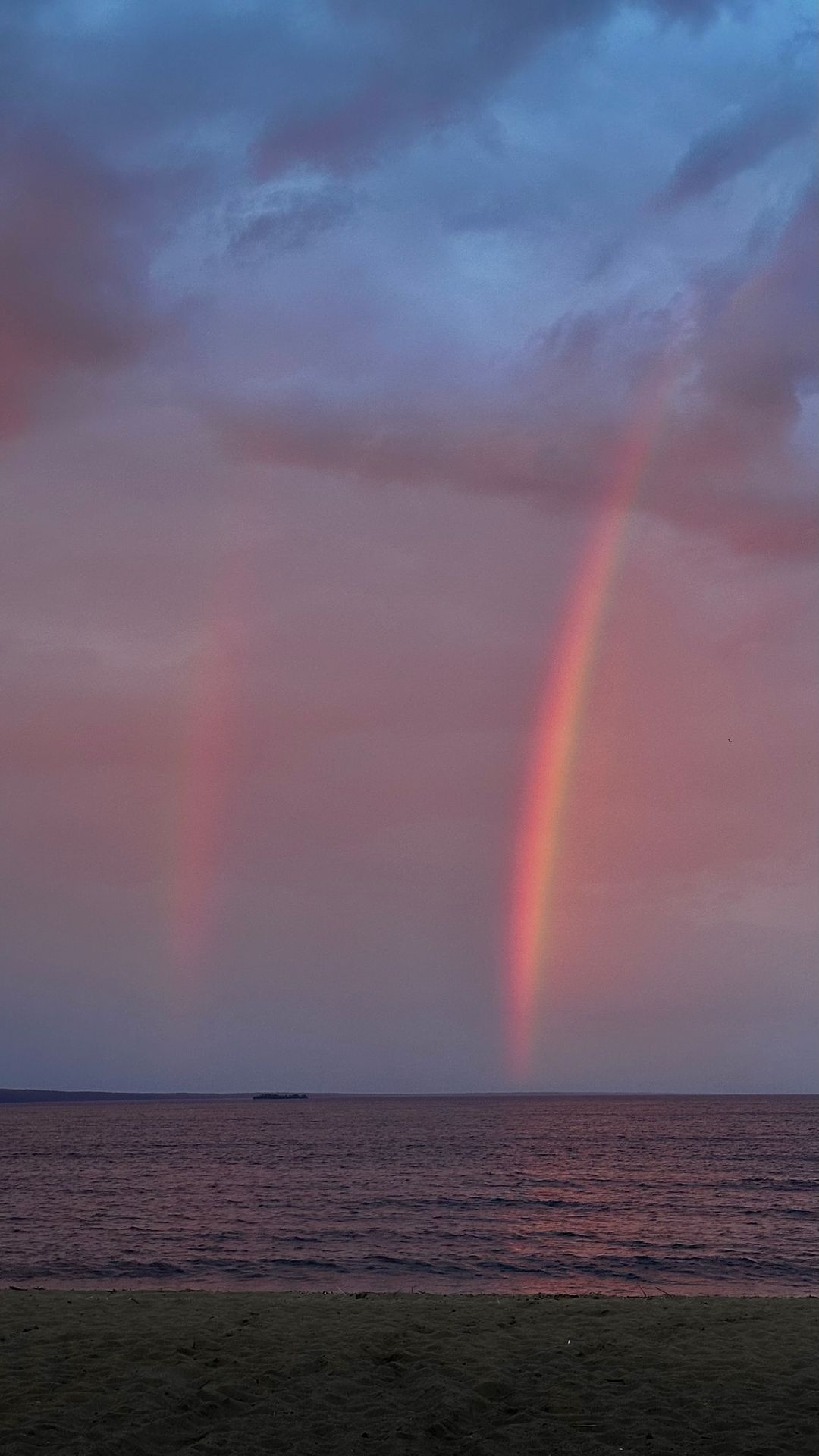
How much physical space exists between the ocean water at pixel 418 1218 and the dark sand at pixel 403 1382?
1108 cm

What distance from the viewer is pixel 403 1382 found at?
38.5 ft

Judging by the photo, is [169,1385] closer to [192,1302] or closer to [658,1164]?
[192,1302]

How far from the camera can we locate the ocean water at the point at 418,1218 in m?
27.8

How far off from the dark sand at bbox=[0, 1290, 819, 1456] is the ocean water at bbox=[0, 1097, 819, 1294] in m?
11.1

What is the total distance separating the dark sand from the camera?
9.98m

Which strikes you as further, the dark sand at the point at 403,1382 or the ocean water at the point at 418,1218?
the ocean water at the point at 418,1218

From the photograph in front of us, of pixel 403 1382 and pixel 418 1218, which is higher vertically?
pixel 403 1382

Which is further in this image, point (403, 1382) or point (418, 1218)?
point (418, 1218)

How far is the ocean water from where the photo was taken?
27.8m

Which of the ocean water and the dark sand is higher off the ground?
the dark sand

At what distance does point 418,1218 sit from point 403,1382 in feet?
97.5

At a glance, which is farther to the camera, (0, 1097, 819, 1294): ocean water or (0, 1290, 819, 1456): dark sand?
(0, 1097, 819, 1294): ocean water

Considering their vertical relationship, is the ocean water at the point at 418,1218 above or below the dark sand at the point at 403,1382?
below

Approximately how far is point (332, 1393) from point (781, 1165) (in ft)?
221
